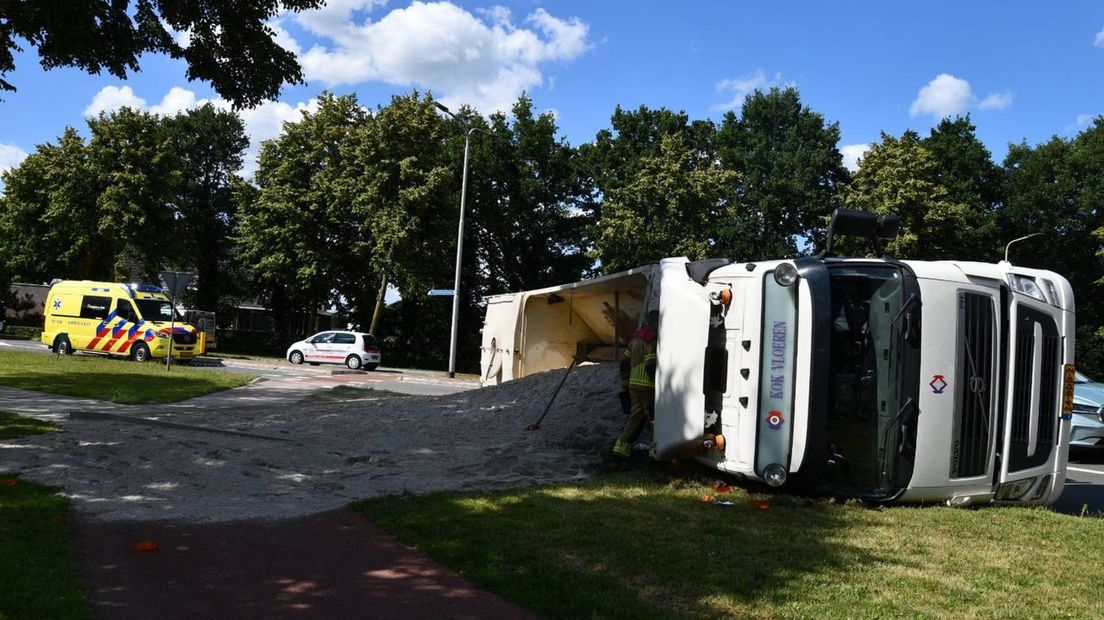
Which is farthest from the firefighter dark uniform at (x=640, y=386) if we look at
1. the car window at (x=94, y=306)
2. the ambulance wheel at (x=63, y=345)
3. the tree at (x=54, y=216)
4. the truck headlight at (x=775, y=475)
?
the tree at (x=54, y=216)

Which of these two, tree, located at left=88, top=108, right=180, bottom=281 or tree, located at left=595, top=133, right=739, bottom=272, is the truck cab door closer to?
tree, located at left=595, top=133, right=739, bottom=272

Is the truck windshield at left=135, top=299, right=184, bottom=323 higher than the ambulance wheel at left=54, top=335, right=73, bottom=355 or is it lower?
higher

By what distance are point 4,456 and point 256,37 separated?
6.26 meters

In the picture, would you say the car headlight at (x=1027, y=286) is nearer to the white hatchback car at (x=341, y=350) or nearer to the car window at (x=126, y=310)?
the car window at (x=126, y=310)

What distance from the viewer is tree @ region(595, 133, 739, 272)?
34.8m

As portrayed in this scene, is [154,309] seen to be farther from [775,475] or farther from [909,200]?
[909,200]

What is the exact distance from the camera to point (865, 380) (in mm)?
6871

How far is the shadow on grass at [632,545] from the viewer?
175 inches

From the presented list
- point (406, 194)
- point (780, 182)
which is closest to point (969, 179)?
point (780, 182)

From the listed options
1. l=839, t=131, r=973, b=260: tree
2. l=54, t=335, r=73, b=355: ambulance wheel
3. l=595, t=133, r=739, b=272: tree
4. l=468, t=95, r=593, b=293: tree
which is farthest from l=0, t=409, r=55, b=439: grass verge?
l=468, t=95, r=593, b=293: tree

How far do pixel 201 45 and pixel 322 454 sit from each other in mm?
6241

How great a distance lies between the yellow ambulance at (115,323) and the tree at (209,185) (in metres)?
17.1

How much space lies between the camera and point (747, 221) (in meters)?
42.1

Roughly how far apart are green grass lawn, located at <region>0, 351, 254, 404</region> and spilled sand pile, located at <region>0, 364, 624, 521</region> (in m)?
3.65
